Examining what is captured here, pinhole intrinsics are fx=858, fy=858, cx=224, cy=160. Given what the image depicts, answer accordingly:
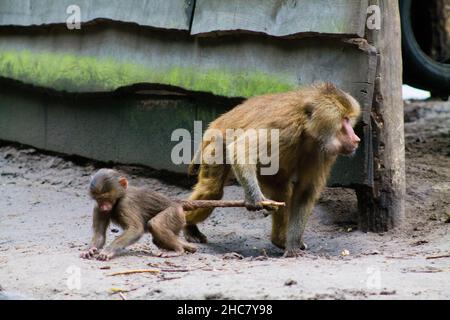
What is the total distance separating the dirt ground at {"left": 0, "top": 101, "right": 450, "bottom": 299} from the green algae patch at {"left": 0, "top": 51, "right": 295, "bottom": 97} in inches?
40.9

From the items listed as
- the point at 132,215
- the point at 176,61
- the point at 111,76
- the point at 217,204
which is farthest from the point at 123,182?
the point at 111,76

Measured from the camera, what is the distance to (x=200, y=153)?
Result: 799 cm

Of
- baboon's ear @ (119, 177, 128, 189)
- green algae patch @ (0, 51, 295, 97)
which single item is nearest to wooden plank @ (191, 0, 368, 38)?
green algae patch @ (0, 51, 295, 97)

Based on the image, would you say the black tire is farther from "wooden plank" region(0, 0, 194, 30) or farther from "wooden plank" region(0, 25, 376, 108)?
"wooden plank" region(0, 0, 194, 30)

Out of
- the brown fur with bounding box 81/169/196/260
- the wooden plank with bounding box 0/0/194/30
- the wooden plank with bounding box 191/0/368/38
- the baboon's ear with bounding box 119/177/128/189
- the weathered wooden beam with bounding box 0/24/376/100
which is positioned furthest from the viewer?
the wooden plank with bounding box 0/0/194/30

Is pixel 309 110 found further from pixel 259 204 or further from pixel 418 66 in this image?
pixel 418 66

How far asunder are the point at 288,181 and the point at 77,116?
135 inches

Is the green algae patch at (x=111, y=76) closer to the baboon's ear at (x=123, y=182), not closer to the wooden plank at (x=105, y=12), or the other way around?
the wooden plank at (x=105, y=12)

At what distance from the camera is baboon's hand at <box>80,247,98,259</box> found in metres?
6.65

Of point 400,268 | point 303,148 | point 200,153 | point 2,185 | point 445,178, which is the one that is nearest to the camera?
point 400,268

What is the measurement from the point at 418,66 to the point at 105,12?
3513 millimetres

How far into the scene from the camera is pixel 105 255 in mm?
6594

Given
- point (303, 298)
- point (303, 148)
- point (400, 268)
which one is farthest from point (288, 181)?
point (303, 298)

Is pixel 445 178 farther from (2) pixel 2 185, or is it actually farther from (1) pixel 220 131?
(2) pixel 2 185
